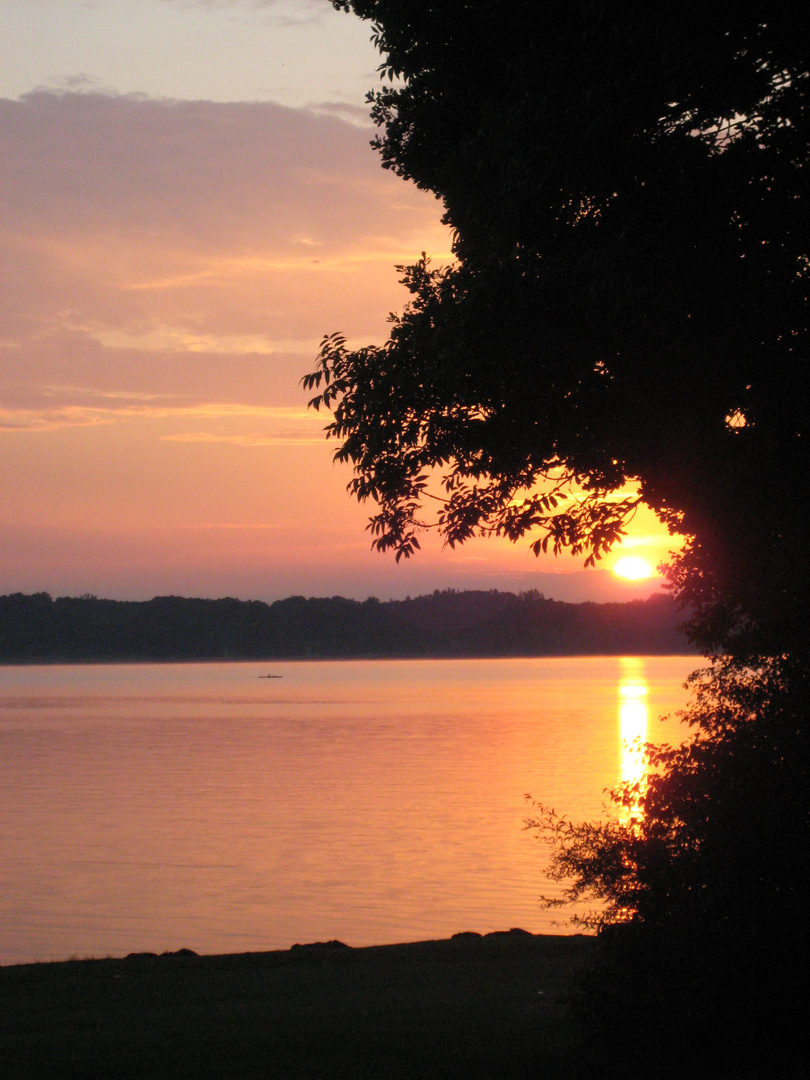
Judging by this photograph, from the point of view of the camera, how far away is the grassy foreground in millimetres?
9453

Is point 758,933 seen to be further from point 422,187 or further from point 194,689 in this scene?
point 194,689

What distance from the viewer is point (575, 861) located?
35.4ft

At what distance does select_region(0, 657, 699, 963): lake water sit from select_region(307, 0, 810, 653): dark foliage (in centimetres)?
413

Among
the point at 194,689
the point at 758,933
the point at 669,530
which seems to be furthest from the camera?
the point at 194,689

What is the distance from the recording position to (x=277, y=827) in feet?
112

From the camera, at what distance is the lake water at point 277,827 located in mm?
22641

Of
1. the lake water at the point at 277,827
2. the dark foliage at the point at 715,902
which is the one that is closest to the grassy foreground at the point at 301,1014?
the dark foliage at the point at 715,902

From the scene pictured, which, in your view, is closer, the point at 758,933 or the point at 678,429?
the point at 758,933

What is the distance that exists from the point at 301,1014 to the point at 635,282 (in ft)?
24.0

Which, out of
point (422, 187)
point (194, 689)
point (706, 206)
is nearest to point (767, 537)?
point (706, 206)

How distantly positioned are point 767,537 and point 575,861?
3386mm

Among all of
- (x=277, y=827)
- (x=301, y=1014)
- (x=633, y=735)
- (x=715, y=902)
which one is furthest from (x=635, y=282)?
(x=633, y=735)

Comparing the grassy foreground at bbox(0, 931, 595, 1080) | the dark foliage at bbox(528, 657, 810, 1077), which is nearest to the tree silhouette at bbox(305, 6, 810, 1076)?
the dark foliage at bbox(528, 657, 810, 1077)

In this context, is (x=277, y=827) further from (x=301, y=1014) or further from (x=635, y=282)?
(x=635, y=282)
